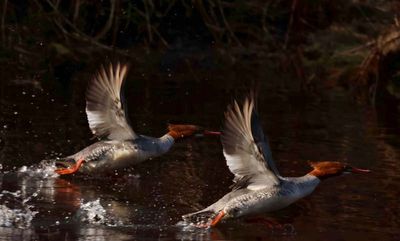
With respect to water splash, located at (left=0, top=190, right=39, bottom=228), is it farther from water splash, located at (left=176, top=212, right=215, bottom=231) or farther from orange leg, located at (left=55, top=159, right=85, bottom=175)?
water splash, located at (left=176, top=212, right=215, bottom=231)

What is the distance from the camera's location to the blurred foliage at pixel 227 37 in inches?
535

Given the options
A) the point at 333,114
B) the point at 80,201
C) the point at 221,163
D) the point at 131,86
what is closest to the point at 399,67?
the point at 333,114

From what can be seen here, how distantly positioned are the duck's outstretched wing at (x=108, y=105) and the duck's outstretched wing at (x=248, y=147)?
1645 mm

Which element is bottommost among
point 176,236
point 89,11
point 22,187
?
point 176,236

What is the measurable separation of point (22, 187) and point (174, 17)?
8272 mm

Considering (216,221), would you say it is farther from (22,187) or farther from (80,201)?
(22,187)

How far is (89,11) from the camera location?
14961 mm

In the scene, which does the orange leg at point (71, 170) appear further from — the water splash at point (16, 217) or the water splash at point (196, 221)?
the water splash at point (196, 221)

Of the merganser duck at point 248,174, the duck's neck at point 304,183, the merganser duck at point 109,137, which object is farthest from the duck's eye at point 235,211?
the merganser duck at point 109,137

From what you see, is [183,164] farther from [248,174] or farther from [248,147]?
[248,147]

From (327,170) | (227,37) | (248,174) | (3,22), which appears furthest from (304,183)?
(227,37)

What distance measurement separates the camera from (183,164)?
932 cm

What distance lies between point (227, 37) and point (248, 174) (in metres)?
8.34

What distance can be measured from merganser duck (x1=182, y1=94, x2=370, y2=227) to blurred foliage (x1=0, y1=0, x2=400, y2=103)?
538 centimetres
